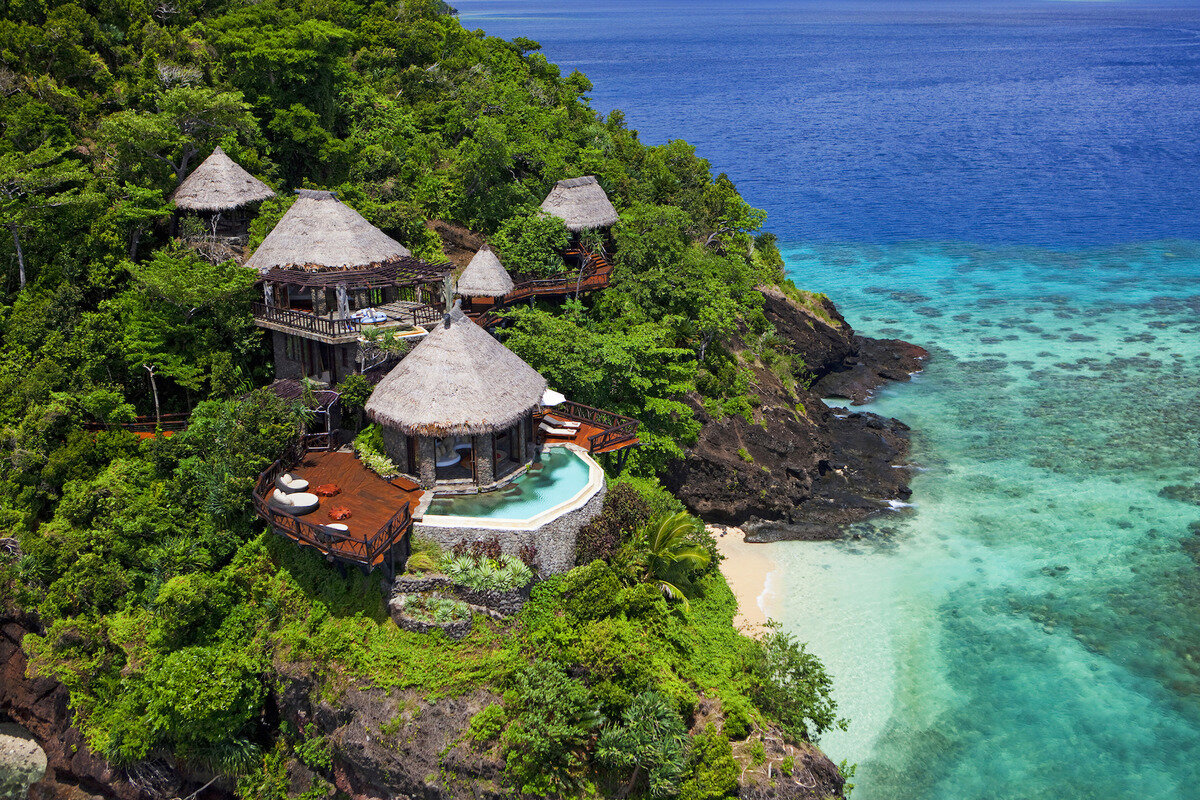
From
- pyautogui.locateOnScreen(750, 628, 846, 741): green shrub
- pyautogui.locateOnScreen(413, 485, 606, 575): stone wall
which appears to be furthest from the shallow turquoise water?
pyautogui.locateOnScreen(413, 485, 606, 575): stone wall

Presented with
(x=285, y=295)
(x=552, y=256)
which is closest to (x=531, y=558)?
(x=285, y=295)

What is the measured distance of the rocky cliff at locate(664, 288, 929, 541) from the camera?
120 feet

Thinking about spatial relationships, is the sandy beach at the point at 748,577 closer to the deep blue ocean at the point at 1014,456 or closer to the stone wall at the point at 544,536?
the deep blue ocean at the point at 1014,456

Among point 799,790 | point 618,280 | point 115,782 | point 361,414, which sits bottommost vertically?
point 115,782

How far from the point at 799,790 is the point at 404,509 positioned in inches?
493

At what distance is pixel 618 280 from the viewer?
4009cm

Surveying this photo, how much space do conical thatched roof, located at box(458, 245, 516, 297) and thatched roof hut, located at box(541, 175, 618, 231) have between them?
6178mm

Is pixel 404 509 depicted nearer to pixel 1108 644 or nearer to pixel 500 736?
pixel 500 736

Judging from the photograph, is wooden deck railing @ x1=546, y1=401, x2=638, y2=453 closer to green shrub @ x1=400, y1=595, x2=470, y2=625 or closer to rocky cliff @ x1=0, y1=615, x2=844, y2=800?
green shrub @ x1=400, y1=595, x2=470, y2=625

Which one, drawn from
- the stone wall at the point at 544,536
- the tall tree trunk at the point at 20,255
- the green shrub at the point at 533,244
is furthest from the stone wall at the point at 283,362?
the stone wall at the point at 544,536

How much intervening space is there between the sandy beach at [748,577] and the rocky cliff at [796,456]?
763 millimetres

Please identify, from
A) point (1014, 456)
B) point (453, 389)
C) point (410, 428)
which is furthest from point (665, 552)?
point (1014, 456)

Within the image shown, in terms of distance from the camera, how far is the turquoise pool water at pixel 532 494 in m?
25.8

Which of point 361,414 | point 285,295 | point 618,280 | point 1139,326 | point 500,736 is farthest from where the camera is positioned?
point 1139,326
